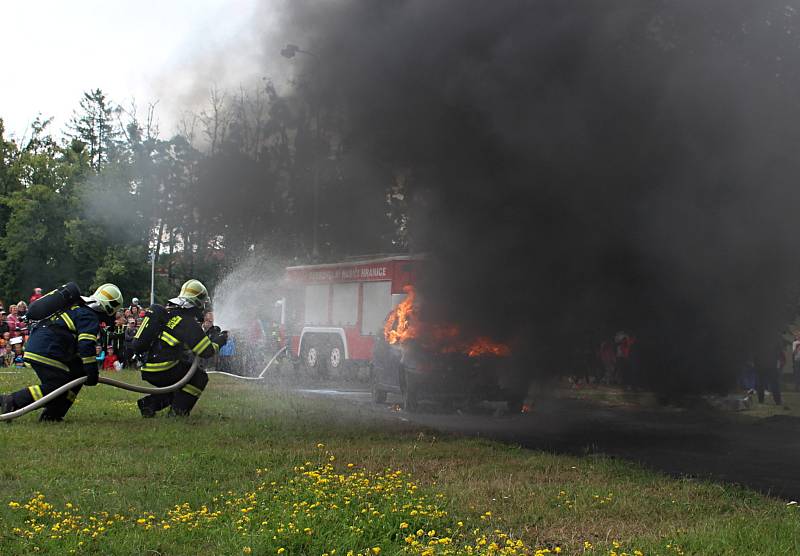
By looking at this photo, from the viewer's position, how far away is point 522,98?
1103 cm

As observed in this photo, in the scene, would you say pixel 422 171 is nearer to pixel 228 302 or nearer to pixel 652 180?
pixel 652 180

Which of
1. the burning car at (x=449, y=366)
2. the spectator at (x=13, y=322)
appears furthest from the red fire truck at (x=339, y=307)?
the spectator at (x=13, y=322)

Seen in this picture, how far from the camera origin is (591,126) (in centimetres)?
1099

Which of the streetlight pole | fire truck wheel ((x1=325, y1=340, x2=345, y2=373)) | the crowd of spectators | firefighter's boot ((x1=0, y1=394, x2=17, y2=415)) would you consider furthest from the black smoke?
the crowd of spectators

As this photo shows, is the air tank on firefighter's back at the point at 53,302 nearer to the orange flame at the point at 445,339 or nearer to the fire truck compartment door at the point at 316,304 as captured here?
the orange flame at the point at 445,339

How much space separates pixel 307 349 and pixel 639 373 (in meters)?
10.2

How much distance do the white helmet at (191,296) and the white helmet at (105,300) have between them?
66 centimetres

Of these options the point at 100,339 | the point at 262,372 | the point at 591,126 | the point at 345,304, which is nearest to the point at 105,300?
the point at 591,126

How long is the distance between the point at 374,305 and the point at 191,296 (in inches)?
370

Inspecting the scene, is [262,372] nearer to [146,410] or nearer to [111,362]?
[111,362]

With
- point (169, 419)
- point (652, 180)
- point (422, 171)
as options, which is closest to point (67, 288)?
point (169, 419)

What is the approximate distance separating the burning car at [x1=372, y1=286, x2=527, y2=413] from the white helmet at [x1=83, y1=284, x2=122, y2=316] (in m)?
4.23

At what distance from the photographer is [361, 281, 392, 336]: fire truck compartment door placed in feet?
63.6

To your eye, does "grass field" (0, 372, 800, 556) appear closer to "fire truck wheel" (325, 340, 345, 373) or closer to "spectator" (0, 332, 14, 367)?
"fire truck wheel" (325, 340, 345, 373)
